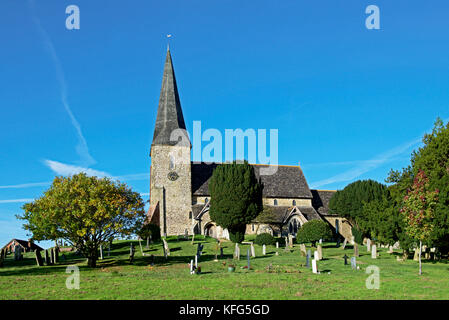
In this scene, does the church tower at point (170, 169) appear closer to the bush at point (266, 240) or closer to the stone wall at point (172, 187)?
the stone wall at point (172, 187)

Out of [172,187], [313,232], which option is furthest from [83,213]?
[172,187]

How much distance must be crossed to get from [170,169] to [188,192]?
4.02 m

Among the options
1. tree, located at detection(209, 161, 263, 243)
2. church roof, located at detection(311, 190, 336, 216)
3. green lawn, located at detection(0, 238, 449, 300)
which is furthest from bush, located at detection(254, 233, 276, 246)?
church roof, located at detection(311, 190, 336, 216)

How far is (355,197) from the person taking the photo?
5456cm

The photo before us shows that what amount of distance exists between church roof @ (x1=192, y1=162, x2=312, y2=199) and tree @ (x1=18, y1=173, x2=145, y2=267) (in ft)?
90.2

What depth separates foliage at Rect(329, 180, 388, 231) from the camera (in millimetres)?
53500

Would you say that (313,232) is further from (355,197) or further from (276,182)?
(276,182)

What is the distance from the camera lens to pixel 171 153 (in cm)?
5516

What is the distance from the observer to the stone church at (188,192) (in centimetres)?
5278

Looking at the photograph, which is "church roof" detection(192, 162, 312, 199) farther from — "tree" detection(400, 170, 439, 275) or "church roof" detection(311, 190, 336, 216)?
"tree" detection(400, 170, 439, 275)

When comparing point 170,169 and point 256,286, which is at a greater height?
point 170,169

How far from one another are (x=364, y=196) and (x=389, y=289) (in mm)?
38438

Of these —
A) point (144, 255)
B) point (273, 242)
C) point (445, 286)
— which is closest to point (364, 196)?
point (273, 242)
